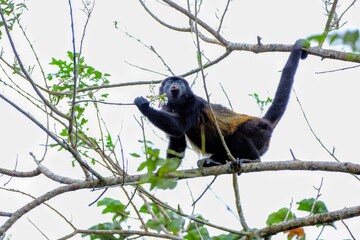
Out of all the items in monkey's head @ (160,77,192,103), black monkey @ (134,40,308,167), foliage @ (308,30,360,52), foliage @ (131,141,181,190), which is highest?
monkey's head @ (160,77,192,103)

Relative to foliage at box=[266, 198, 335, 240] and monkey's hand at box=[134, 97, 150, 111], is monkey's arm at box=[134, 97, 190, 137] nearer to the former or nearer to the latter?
monkey's hand at box=[134, 97, 150, 111]

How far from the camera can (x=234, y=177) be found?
3941 mm

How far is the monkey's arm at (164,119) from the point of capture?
20.1 ft

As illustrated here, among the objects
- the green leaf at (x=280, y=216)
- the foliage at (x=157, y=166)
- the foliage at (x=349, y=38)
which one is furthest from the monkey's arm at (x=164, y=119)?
the foliage at (x=349, y=38)

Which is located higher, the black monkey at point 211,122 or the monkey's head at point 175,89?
the monkey's head at point 175,89

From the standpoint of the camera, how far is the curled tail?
5.89m

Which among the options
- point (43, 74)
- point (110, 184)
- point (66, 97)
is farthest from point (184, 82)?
A: point (110, 184)

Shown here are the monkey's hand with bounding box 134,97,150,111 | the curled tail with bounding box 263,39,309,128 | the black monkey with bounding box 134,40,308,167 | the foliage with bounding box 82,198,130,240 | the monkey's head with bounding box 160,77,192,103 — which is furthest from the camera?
the monkey's head with bounding box 160,77,192,103

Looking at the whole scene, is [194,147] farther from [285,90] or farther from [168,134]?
[285,90]

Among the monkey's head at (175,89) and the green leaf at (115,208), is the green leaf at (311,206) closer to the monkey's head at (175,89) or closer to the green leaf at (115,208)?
the green leaf at (115,208)

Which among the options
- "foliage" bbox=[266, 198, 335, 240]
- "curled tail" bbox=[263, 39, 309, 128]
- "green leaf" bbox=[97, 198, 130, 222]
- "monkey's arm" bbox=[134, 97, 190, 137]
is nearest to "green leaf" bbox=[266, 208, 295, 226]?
"foliage" bbox=[266, 198, 335, 240]

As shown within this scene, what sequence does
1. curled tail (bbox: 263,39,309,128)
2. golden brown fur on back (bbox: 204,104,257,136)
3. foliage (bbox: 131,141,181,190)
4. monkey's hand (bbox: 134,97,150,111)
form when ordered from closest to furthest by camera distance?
foliage (bbox: 131,141,181,190), curled tail (bbox: 263,39,309,128), monkey's hand (bbox: 134,97,150,111), golden brown fur on back (bbox: 204,104,257,136)

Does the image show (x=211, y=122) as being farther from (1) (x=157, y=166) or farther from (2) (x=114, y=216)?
(1) (x=157, y=166)

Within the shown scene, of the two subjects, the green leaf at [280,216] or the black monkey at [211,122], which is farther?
the black monkey at [211,122]
